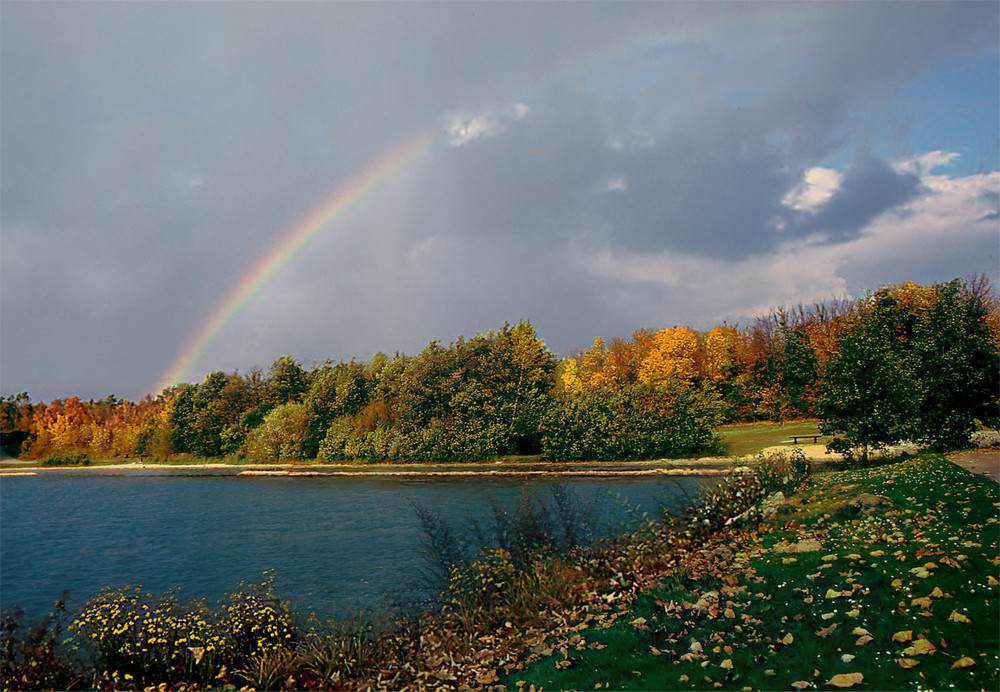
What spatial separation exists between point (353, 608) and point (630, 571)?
6.28m

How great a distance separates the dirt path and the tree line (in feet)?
8.06

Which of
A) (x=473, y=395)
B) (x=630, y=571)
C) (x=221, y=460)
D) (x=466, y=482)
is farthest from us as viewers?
(x=221, y=460)

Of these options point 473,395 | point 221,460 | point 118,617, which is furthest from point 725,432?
point 221,460

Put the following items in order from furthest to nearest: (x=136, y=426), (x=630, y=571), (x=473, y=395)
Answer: (x=136, y=426), (x=473, y=395), (x=630, y=571)

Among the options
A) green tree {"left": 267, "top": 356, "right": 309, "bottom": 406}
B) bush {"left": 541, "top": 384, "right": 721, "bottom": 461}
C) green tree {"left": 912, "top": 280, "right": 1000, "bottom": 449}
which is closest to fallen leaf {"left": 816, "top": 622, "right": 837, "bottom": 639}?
green tree {"left": 912, "top": 280, "right": 1000, "bottom": 449}

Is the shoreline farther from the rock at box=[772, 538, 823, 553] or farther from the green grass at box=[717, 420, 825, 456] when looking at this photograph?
the rock at box=[772, 538, 823, 553]

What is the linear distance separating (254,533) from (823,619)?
983 inches

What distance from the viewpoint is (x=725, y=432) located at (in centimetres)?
5272

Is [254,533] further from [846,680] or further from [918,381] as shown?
[918,381]

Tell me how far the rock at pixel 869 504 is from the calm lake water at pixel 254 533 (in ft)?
12.1

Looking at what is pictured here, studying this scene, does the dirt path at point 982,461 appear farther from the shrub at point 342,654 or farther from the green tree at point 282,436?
the green tree at point 282,436

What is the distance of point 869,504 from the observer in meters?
12.0

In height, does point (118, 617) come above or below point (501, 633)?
above

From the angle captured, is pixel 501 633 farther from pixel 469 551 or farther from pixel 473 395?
pixel 473 395
